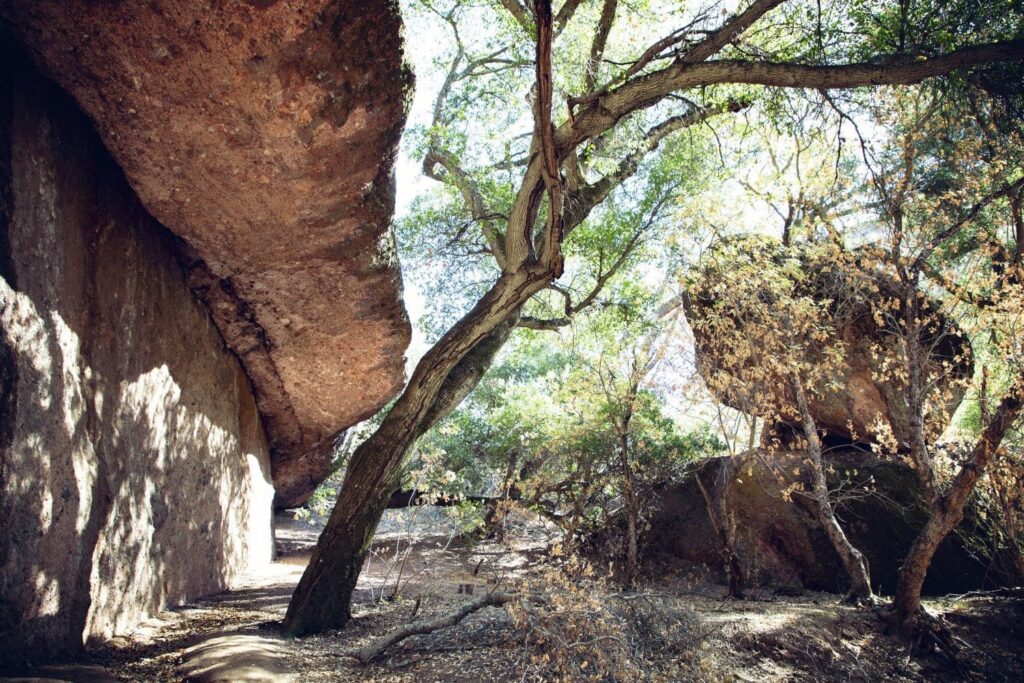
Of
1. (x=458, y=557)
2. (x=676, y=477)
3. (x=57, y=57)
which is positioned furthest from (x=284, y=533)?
(x=57, y=57)

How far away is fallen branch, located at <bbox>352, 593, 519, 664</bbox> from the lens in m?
4.34

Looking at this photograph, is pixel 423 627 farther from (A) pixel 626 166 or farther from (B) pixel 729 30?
(A) pixel 626 166

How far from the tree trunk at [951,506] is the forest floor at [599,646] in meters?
0.33

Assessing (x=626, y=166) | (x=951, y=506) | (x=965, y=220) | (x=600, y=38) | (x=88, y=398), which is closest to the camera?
(x=88, y=398)

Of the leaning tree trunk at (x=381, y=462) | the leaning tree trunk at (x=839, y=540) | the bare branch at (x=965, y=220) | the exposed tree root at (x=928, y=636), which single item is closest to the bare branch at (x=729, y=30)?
the leaning tree trunk at (x=381, y=462)

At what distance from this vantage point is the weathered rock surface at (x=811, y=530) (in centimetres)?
724

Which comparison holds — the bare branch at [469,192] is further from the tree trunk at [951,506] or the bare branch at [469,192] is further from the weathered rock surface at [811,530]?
the tree trunk at [951,506]

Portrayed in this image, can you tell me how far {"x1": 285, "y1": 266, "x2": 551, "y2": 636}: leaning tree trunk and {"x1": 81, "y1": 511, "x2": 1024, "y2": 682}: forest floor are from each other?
25cm

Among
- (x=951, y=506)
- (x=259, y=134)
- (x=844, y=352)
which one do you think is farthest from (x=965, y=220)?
(x=259, y=134)

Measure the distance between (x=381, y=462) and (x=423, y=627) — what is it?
143 cm

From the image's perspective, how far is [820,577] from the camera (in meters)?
7.56

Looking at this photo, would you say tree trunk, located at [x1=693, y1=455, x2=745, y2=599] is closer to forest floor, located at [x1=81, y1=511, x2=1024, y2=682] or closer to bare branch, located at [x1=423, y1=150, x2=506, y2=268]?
forest floor, located at [x1=81, y1=511, x2=1024, y2=682]

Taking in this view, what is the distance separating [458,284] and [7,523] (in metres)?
7.18

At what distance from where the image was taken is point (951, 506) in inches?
210
